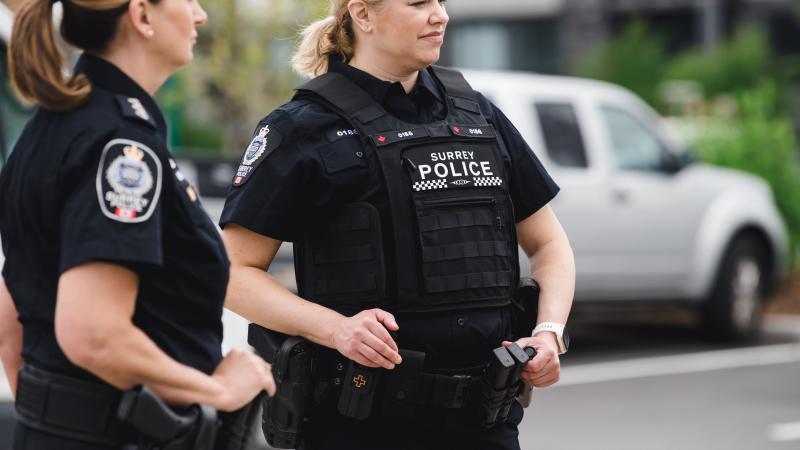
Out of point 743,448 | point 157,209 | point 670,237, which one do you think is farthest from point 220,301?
point 670,237

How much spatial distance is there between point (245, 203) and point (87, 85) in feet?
2.62

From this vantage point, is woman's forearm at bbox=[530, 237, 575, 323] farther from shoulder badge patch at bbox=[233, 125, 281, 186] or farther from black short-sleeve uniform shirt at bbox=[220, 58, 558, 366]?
shoulder badge patch at bbox=[233, 125, 281, 186]

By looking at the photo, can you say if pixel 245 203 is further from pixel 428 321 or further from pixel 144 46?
pixel 144 46

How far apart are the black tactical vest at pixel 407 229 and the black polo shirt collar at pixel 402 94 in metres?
0.03

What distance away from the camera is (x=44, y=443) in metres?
2.44

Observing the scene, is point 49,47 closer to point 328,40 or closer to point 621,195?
point 328,40

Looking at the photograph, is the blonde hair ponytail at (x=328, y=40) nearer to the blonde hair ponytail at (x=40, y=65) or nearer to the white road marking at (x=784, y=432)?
the blonde hair ponytail at (x=40, y=65)

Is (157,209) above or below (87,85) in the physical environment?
below

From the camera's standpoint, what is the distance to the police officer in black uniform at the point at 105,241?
2.32m

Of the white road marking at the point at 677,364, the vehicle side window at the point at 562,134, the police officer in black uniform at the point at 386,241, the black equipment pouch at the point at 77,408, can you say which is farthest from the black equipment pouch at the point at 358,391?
the vehicle side window at the point at 562,134

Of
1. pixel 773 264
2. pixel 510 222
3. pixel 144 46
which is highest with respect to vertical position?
pixel 144 46

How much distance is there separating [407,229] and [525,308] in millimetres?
431

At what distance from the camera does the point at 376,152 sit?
3.18 metres

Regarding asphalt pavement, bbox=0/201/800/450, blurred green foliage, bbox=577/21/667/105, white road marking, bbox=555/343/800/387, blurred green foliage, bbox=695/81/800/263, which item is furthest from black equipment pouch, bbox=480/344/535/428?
blurred green foliage, bbox=577/21/667/105
